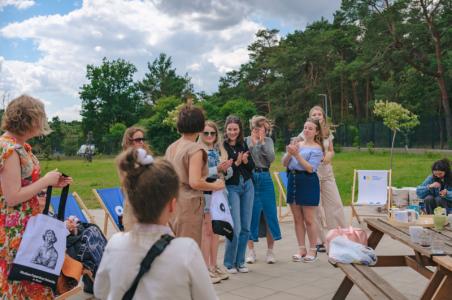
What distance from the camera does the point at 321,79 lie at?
50594 millimetres

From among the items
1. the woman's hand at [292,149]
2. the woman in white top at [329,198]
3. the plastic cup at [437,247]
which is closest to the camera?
the plastic cup at [437,247]

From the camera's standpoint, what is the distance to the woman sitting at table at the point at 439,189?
6.81 metres

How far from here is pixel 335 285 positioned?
16.0ft

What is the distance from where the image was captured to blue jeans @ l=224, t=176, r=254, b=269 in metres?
5.27

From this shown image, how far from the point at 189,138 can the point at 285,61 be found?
49.5 metres

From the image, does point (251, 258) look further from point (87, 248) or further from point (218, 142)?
point (87, 248)

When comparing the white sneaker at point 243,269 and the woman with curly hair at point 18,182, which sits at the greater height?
the woman with curly hair at point 18,182

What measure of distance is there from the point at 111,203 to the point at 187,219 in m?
2.73

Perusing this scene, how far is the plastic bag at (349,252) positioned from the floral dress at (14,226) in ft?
6.64

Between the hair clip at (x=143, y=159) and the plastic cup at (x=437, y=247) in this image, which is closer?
the hair clip at (x=143, y=159)

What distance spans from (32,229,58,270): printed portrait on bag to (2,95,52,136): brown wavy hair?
0.62 meters

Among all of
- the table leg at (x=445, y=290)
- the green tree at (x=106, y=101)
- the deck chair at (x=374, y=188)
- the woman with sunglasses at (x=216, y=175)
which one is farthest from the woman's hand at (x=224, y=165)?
the green tree at (x=106, y=101)

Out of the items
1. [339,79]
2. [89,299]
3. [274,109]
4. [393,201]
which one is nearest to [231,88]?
[274,109]

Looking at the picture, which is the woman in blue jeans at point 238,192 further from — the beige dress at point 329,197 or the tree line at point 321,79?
the tree line at point 321,79
